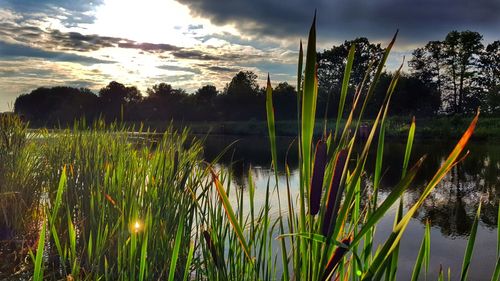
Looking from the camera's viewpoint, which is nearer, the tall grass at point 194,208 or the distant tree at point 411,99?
the tall grass at point 194,208

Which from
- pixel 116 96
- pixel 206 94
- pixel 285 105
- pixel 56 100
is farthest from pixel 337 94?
pixel 56 100

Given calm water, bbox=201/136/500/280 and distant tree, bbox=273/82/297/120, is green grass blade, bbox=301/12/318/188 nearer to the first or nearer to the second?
calm water, bbox=201/136/500/280

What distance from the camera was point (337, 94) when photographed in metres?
54.4

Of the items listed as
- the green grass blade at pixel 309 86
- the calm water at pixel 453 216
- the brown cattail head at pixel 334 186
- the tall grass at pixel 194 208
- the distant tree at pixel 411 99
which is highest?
the distant tree at pixel 411 99

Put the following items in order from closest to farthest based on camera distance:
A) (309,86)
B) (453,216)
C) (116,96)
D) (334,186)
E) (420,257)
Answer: (309,86) < (334,186) < (420,257) < (453,216) < (116,96)

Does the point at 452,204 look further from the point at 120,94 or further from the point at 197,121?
the point at 120,94

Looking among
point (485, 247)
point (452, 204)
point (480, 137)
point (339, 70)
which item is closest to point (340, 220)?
point (485, 247)

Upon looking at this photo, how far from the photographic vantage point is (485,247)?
845 cm

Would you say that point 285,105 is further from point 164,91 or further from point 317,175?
point 317,175

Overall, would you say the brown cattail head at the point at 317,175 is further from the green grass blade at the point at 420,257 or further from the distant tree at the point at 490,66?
the distant tree at the point at 490,66

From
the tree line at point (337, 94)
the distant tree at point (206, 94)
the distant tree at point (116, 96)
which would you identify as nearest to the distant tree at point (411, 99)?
the tree line at point (337, 94)

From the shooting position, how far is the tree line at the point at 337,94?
160 ft

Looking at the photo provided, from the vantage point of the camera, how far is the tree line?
48.8m

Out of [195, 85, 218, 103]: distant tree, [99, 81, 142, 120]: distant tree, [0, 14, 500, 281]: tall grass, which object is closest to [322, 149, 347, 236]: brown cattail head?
[0, 14, 500, 281]: tall grass
